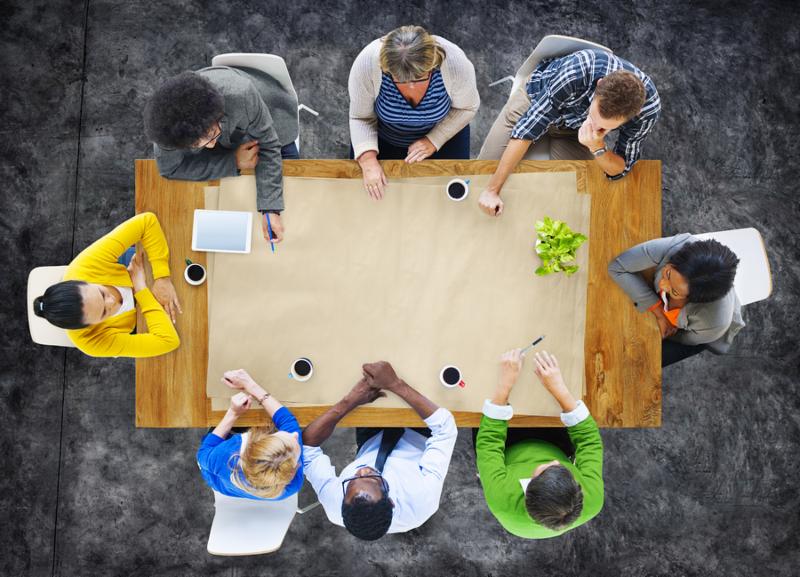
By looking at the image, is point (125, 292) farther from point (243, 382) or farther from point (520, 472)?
point (520, 472)

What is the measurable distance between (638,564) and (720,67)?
2720 mm

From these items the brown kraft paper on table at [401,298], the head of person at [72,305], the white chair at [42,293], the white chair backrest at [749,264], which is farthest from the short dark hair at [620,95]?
the white chair at [42,293]

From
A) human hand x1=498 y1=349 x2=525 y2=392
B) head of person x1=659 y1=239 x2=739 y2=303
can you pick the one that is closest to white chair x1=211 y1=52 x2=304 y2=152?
human hand x1=498 y1=349 x2=525 y2=392

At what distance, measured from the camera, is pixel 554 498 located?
1.95 metres

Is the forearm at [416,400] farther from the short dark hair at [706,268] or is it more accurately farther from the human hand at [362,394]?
the short dark hair at [706,268]

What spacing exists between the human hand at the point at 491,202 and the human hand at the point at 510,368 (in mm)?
529

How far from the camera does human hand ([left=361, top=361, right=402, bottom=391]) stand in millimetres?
2129

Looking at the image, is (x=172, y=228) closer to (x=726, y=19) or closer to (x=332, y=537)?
(x=332, y=537)

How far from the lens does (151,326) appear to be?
2.14 metres

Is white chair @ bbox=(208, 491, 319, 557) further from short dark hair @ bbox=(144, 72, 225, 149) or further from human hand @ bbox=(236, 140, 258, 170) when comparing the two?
short dark hair @ bbox=(144, 72, 225, 149)

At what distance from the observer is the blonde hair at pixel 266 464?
2070 mm

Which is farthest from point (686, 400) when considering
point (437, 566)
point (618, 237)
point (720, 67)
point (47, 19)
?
point (47, 19)

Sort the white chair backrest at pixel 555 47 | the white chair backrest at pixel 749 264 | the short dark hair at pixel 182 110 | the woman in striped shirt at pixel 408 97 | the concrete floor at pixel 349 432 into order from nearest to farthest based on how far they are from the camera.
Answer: the short dark hair at pixel 182 110 < the woman in striped shirt at pixel 408 97 < the white chair backrest at pixel 555 47 < the white chair backrest at pixel 749 264 < the concrete floor at pixel 349 432

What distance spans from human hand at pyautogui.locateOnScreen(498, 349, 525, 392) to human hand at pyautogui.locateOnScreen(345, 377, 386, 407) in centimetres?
47
